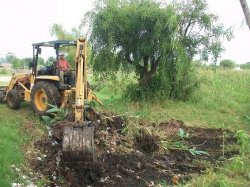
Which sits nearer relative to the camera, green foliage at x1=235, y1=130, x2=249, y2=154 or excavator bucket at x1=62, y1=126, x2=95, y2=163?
excavator bucket at x1=62, y1=126, x2=95, y2=163

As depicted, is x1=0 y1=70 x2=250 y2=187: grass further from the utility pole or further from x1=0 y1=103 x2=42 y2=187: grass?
the utility pole

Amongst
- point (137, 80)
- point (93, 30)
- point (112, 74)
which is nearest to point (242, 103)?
point (137, 80)

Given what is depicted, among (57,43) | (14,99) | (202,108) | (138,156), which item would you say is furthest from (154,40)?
(138,156)

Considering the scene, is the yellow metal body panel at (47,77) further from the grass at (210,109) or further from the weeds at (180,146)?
the weeds at (180,146)

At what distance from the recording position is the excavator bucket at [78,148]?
24.0 ft

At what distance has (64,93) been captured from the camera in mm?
10516

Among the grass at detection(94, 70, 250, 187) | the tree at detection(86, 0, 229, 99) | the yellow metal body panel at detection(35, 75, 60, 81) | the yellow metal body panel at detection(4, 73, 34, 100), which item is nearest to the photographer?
Result: the grass at detection(94, 70, 250, 187)

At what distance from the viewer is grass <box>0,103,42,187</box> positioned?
6.32 m

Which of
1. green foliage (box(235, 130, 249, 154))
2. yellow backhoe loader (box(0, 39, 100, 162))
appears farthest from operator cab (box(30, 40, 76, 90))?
green foliage (box(235, 130, 249, 154))

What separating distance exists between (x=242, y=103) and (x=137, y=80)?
4224mm

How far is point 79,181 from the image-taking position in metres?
6.67

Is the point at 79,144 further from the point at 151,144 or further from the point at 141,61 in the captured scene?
the point at 141,61

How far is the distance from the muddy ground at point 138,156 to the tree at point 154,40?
382cm

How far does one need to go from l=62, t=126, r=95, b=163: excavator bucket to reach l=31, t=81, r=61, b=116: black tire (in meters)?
3.04
